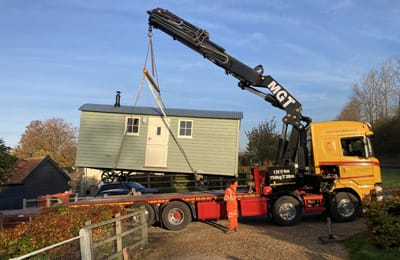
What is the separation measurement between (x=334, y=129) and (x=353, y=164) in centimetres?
129

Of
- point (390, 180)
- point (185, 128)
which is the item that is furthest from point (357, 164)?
point (390, 180)

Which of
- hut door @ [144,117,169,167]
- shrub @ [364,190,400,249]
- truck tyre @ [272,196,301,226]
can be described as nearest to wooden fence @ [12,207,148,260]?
truck tyre @ [272,196,301,226]

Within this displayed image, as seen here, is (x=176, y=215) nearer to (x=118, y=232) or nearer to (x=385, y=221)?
(x=118, y=232)

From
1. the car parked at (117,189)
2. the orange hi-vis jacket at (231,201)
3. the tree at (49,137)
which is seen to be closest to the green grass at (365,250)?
the orange hi-vis jacket at (231,201)

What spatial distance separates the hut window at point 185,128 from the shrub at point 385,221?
9158 millimetres

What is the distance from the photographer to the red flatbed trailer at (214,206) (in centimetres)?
1234

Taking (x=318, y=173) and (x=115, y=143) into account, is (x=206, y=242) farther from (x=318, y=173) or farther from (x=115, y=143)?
(x=115, y=143)

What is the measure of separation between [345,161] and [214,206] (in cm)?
453

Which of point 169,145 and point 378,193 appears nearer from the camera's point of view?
point 378,193

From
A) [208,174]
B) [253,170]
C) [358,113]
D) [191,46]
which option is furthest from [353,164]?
[358,113]

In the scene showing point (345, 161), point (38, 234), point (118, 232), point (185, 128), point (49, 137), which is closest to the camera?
point (38, 234)

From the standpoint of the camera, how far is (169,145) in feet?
53.3

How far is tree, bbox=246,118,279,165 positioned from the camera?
27.8 metres

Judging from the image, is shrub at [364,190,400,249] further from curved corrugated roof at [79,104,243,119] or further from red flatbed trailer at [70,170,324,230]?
curved corrugated roof at [79,104,243,119]
